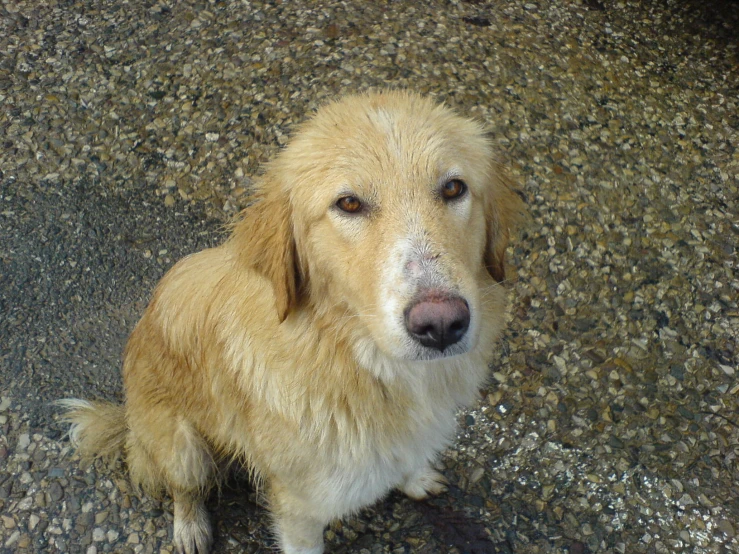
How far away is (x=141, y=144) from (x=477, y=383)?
124 inches

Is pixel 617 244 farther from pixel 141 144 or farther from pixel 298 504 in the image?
pixel 141 144

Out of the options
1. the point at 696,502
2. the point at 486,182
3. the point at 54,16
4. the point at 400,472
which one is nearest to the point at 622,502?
the point at 696,502

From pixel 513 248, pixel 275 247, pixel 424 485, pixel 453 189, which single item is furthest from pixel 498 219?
pixel 513 248

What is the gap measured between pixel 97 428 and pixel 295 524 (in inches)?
46.5

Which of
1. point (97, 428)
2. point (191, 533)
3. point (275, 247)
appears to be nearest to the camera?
point (275, 247)

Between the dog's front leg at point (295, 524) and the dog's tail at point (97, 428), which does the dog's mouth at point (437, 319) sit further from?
the dog's tail at point (97, 428)

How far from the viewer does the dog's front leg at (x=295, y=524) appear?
8.70ft

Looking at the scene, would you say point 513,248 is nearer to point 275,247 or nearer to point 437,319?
point 275,247

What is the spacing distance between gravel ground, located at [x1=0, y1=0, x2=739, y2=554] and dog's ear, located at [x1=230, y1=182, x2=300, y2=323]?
3.19 feet

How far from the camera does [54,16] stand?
5.33m

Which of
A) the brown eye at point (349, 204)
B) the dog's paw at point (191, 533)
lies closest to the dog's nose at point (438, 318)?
the brown eye at point (349, 204)

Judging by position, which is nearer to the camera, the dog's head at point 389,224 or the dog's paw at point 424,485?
the dog's head at point 389,224

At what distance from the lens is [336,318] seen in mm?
2289

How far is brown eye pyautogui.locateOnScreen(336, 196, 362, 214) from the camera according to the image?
7.00ft
